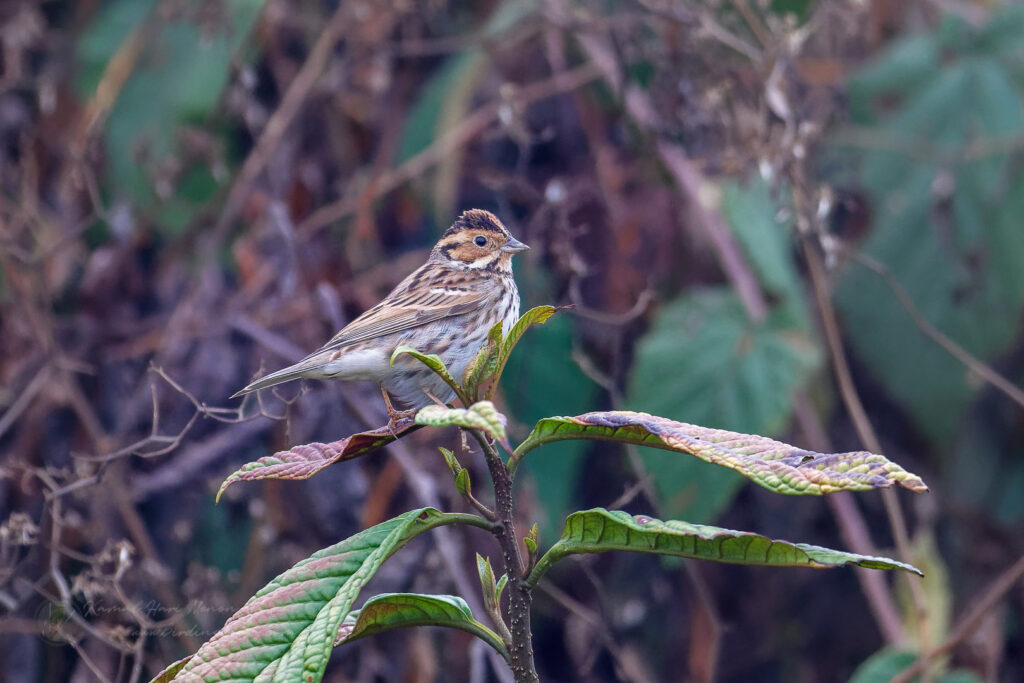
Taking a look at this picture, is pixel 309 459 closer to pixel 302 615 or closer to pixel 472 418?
pixel 302 615

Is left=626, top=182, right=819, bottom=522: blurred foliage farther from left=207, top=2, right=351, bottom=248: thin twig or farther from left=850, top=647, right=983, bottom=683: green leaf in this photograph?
left=207, top=2, right=351, bottom=248: thin twig

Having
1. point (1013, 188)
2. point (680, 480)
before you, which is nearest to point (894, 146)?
point (1013, 188)

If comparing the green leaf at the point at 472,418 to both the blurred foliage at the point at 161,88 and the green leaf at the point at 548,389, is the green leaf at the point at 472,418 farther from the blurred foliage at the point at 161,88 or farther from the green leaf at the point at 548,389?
the blurred foliage at the point at 161,88

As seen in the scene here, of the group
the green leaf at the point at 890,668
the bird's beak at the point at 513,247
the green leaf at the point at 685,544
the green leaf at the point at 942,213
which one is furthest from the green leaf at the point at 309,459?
the green leaf at the point at 942,213

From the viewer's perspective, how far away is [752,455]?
5.07 feet

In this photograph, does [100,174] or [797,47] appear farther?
[100,174]

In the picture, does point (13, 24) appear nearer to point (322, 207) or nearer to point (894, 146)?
point (322, 207)

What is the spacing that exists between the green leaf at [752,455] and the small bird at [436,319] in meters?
1.42

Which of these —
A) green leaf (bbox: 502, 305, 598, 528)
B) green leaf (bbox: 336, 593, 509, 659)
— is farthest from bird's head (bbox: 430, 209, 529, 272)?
green leaf (bbox: 336, 593, 509, 659)

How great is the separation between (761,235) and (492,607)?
2.80m

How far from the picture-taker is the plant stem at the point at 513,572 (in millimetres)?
1523

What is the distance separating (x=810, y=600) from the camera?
491 cm

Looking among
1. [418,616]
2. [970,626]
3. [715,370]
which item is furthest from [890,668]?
[418,616]

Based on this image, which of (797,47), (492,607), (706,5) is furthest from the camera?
(706,5)
